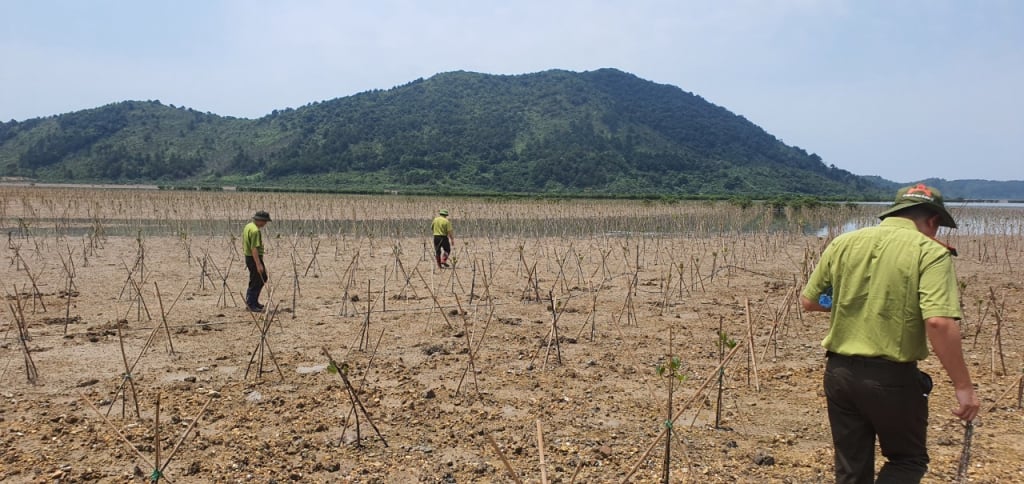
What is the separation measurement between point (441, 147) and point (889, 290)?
9198cm

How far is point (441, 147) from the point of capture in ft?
303

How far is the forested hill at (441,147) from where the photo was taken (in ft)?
259

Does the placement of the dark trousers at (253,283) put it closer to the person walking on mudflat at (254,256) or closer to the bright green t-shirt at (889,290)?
the person walking on mudflat at (254,256)

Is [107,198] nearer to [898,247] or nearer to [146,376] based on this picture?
[146,376]

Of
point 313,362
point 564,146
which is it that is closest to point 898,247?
point 313,362

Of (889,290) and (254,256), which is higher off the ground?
(889,290)

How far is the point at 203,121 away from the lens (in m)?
105

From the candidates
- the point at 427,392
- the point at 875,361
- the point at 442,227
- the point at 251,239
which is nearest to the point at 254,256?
the point at 251,239

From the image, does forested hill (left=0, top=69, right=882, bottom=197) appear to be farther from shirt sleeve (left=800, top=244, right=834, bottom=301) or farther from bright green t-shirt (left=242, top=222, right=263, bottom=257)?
shirt sleeve (left=800, top=244, right=834, bottom=301)

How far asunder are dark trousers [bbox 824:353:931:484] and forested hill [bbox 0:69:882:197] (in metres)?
66.4

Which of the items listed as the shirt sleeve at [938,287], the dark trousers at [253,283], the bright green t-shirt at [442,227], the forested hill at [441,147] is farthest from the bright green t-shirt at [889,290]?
the forested hill at [441,147]

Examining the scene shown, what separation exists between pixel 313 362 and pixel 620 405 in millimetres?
3113

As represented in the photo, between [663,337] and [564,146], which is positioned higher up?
[564,146]

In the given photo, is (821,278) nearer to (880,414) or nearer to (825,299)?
(825,299)
